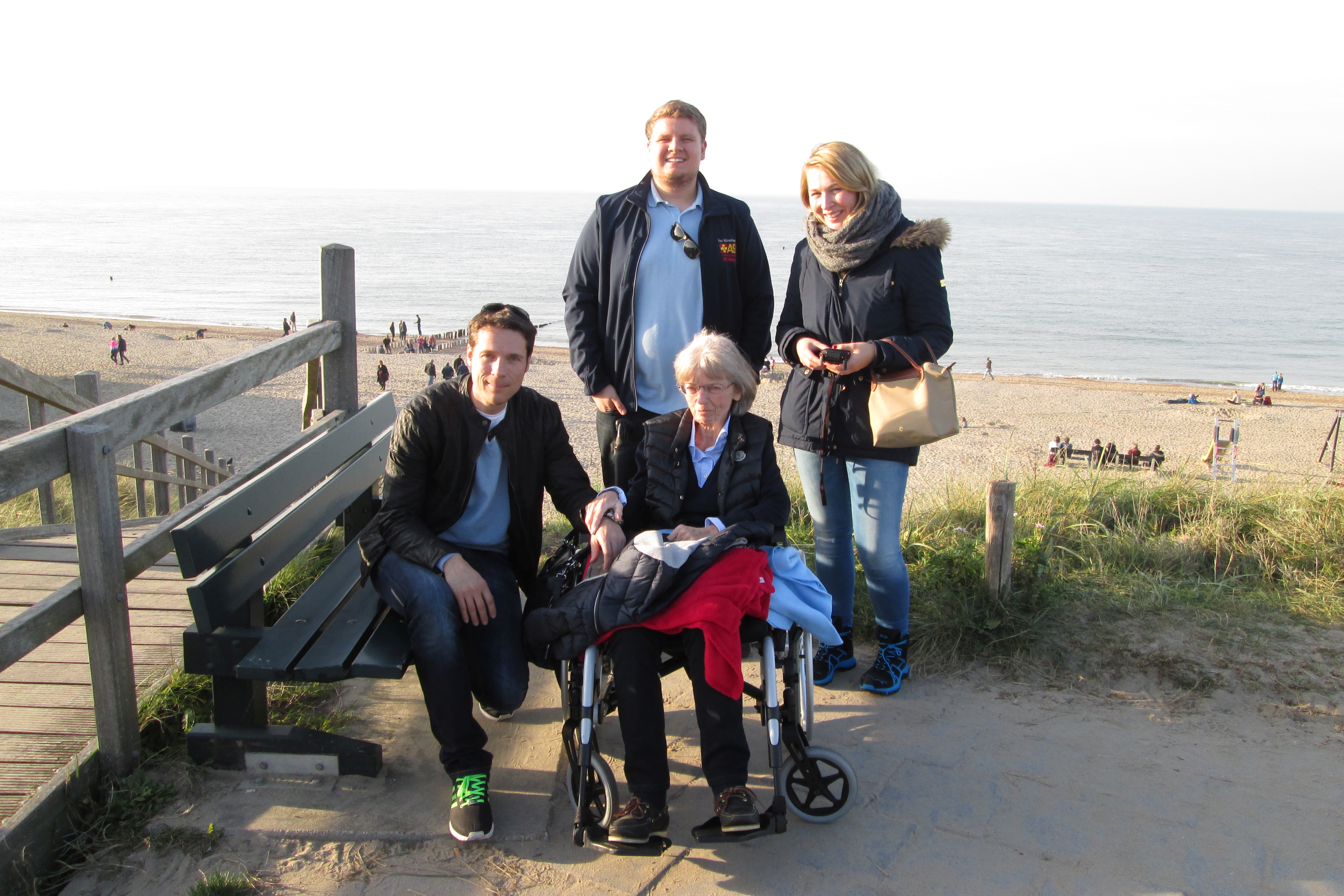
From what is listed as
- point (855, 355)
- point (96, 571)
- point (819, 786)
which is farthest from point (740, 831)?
point (96, 571)

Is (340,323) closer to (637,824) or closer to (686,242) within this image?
(686,242)

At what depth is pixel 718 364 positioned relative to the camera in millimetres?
3002

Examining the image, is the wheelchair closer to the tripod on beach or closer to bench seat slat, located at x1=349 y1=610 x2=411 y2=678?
bench seat slat, located at x1=349 y1=610 x2=411 y2=678

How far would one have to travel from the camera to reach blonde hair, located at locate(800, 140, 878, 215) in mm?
3213

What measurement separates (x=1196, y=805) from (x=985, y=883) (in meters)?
0.85

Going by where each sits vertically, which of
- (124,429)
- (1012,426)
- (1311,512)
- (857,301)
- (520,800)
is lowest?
(1012,426)

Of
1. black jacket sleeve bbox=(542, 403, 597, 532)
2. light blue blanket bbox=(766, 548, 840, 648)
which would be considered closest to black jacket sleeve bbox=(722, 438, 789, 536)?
light blue blanket bbox=(766, 548, 840, 648)

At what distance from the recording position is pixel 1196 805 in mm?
2809

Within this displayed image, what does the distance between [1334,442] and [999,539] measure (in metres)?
24.7

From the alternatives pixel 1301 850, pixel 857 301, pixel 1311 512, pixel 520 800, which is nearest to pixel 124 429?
pixel 520 800

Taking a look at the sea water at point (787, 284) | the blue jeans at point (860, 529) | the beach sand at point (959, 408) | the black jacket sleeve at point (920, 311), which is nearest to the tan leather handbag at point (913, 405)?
the black jacket sleeve at point (920, 311)

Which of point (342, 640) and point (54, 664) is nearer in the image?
point (342, 640)

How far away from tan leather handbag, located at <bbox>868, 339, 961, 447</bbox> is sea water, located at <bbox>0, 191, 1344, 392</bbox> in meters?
3.84

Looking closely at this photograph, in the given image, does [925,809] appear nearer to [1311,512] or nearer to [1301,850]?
[1301,850]
